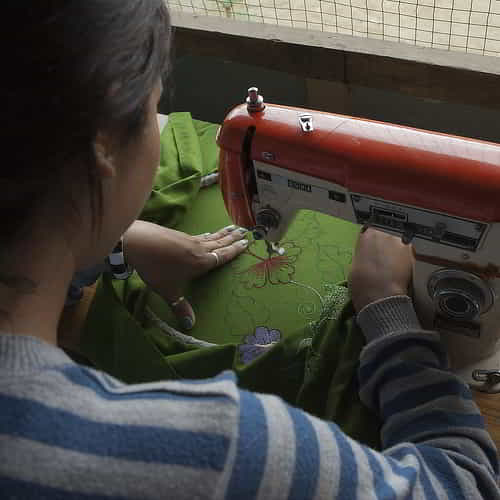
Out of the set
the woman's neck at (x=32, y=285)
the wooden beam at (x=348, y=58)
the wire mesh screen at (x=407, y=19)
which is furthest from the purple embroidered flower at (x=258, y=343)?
the wire mesh screen at (x=407, y=19)

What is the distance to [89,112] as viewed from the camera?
425mm

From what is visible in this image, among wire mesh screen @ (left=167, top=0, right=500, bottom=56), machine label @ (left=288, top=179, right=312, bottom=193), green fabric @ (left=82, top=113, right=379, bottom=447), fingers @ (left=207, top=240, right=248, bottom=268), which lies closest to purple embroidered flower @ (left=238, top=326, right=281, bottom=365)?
green fabric @ (left=82, top=113, right=379, bottom=447)

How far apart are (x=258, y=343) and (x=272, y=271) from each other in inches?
5.5

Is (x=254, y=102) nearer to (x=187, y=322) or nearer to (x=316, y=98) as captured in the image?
(x=187, y=322)

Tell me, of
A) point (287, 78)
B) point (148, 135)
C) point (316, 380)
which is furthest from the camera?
point (287, 78)

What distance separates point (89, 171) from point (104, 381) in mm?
160

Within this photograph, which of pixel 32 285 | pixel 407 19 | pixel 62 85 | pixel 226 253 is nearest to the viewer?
pixel 62 85

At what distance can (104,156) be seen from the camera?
0.46 meters

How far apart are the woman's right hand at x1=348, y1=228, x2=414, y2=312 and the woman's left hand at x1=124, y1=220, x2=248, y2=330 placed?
0.27 metres

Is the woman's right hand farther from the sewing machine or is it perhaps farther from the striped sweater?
the striped sweater

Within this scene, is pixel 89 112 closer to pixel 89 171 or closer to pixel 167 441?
pixel 89 171

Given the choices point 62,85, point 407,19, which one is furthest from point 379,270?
point 407,19

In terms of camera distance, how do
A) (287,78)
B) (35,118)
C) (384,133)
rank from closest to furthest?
(35,118), (384,133), (287,78)

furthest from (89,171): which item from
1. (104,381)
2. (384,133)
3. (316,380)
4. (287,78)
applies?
(287,78)
